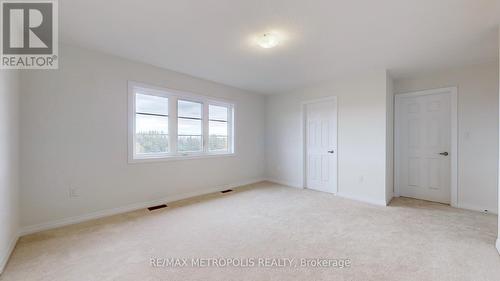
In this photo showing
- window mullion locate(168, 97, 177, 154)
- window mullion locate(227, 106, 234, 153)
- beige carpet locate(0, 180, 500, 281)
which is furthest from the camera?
window mullion locate(227, 106, 234, 153)

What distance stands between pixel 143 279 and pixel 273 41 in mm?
2756

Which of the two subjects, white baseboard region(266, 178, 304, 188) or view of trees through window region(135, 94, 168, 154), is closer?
view of trees through window region(135, 94, 168, 154)

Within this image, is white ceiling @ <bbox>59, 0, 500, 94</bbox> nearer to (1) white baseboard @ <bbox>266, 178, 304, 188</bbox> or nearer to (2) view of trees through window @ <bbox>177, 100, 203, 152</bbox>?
(2) view of trees through window @ <bbox>177, 100, 203, 152</bbox>

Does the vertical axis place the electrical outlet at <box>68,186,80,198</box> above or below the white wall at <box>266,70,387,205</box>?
below

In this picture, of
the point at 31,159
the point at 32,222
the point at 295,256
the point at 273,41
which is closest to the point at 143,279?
the point at 295,256

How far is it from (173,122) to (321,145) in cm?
316

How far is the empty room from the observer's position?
1.94 metres

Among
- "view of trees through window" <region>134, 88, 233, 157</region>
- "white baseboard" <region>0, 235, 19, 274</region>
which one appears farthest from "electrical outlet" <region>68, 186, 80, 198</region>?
"view of trees through window" <region>134, 88, 233, 157</region>

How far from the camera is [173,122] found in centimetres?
380

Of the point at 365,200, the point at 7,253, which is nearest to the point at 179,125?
the point at 7,253

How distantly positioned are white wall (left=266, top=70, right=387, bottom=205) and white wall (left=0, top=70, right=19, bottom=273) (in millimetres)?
4582

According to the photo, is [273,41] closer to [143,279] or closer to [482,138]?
[143,279]

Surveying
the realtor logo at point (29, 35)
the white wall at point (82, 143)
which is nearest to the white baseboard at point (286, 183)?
the white wall at point (82, 143)

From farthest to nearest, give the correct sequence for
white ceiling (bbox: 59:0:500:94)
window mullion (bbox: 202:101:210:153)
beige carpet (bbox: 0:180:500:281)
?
window mullion (bbox: 202:101:210:153)
white ceiling (bbox: 59:0:500:94)
beige carpet (bbox: 0:180:500:281)
